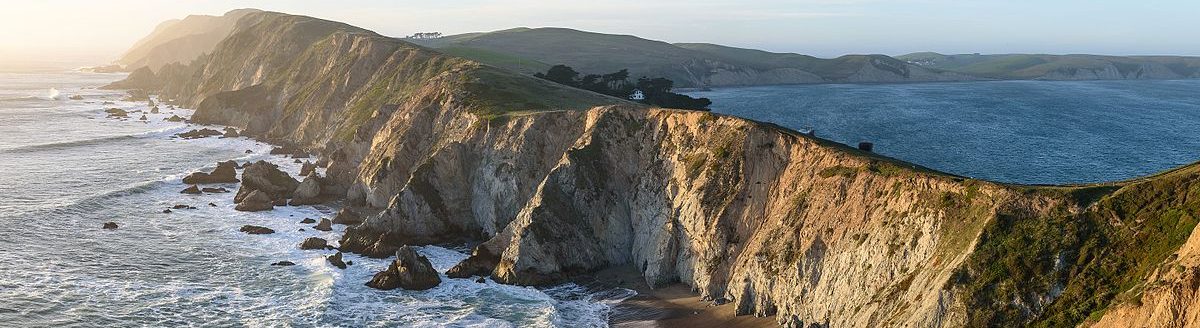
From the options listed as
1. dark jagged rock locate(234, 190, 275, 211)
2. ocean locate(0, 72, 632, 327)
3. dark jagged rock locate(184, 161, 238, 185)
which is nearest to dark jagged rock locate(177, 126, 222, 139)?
ocean locate(0, 72, 632, 327)

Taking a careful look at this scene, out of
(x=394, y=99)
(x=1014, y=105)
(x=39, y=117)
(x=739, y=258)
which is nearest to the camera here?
(x=739, y=258)

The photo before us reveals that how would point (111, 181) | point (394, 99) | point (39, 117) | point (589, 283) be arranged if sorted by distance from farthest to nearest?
point (39, 117) < point (394, 99) < point (111, 181) < point (589, 283)

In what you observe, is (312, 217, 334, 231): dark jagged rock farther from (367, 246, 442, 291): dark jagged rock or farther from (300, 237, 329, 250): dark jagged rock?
(367, 246, 442, 291): dark jagged rock

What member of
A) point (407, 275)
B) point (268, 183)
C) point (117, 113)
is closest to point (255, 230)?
point (268, 183)

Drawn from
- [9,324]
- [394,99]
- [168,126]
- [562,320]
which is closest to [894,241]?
[562,320]

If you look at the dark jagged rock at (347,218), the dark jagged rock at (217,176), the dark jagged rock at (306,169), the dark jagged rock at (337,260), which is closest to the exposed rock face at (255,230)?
the dark jagged rock at (347,218)

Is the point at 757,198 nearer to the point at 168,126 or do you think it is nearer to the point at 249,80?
the point at 168,126

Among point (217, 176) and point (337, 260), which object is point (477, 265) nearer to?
point (337, 260)
